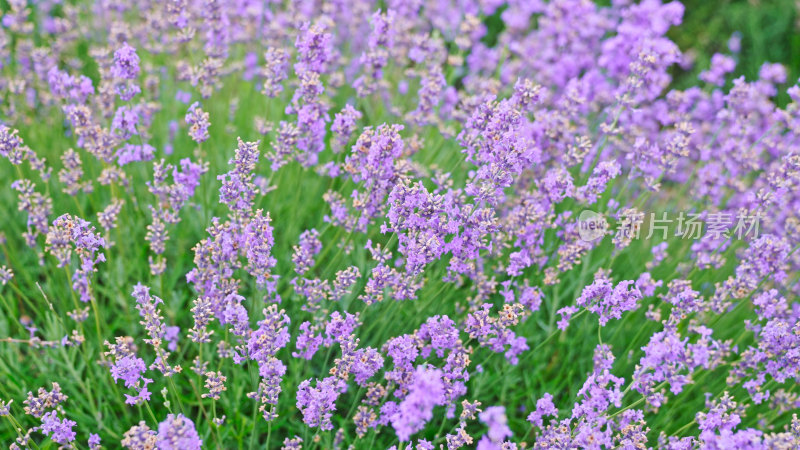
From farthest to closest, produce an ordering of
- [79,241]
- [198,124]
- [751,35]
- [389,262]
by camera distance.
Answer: [751,35], [389,262], [198,124], [79,241]

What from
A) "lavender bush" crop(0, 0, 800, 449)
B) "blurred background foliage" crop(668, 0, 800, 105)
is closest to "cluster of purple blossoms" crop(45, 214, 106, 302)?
"lavender bush" crop(0, 0, 800, 449)

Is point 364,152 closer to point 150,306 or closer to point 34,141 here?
point 150,306

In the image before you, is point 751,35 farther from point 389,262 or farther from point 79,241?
point 79,241

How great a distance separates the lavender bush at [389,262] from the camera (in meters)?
2.68

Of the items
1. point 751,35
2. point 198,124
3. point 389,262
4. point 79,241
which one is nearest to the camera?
point 79,241

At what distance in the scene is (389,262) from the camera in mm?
4016

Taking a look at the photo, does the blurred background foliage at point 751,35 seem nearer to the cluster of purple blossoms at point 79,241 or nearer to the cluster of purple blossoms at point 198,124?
the cluster of purple blossoms at point 198,124

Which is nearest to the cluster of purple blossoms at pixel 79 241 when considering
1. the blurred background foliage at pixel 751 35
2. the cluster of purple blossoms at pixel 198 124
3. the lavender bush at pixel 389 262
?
the lavender bush at pixel 389 262


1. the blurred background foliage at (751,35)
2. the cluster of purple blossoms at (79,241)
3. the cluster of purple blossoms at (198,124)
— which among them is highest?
the blurred background foliage at (751,35)

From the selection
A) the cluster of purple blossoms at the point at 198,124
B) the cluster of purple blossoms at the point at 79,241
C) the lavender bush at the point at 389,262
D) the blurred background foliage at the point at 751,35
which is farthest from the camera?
the blurred background foliage at the point at 751,35

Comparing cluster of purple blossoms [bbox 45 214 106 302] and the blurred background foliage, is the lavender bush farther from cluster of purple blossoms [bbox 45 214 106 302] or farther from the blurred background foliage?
the blurred background foliage

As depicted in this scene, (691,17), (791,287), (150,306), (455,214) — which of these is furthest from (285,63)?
(691,17)

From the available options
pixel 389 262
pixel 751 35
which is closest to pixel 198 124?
pixel 389 262

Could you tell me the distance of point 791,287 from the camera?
Result: 3.99m
